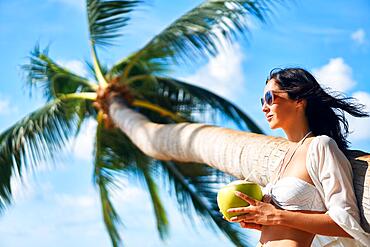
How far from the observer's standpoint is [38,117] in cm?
1177

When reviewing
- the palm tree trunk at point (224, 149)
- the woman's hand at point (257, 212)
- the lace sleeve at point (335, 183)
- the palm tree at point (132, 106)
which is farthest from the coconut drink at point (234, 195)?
the palm tree at point (132, 106)

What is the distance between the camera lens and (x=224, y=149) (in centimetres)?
593

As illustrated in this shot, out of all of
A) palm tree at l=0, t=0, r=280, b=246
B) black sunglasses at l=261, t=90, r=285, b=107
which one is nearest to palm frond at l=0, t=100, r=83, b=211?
palm tree at l=0, t=0, r=280, b=246

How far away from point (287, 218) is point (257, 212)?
0.13 meters

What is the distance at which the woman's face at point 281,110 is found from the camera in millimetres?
3434

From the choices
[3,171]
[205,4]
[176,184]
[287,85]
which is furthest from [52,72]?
[287,85]

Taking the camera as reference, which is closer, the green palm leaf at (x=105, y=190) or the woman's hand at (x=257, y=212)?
the woman's hand at (x=257, y=212)

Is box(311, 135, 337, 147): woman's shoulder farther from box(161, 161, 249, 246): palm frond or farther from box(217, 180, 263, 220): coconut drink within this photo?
box(161, 161, 249, 246): palm frond

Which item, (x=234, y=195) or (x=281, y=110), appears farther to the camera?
(x=281, y=110)

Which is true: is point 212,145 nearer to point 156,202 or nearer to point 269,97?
point 269,97

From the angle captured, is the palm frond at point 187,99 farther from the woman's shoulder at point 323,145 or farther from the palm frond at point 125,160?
the woman's shoulder at point 323,145

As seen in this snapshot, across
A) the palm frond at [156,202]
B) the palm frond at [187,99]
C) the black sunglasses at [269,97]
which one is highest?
the black sunglasses at [269,97]

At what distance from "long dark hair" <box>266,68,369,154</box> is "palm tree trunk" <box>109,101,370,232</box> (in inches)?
6.0

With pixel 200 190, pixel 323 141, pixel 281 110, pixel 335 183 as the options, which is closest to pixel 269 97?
pixel 281 110
